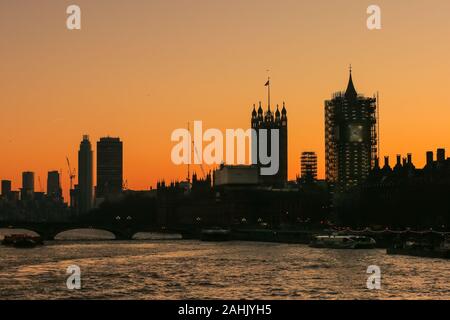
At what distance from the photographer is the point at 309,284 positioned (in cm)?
5584

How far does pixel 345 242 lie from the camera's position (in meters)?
118

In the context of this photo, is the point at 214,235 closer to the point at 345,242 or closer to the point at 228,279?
the point at 345,242

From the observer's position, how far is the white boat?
116 metres

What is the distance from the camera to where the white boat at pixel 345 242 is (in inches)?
4555

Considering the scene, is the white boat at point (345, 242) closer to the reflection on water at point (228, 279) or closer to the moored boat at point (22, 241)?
the reflection on water at point (228, 279)

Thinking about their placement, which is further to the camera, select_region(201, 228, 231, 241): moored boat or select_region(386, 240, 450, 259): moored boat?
select_region(201, 228, 231, 241): moored boat

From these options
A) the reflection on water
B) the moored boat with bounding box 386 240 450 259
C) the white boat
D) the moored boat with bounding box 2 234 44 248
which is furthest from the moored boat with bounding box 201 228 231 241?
the reflection on water

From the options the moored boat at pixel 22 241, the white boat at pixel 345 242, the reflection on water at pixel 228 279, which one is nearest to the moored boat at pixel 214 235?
the moored boat at pixel 22 241

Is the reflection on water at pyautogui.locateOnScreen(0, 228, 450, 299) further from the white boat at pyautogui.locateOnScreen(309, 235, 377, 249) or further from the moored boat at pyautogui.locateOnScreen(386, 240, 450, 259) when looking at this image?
the white boat at pyautogui.locateOnScreen(309, 235, 377, 249)

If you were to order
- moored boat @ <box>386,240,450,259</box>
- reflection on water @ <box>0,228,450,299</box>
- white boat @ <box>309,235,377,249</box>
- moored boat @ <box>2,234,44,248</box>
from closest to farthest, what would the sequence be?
reflection on water @ <box>0,228,450,299</box> < moored boat @ <box>386,240,450,259</box> < white boat @ <box>309,235,377,249</box> < moored boat @ <box>2,234,44,248</box>

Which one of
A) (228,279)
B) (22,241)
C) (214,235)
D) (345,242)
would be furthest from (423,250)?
(214,235)

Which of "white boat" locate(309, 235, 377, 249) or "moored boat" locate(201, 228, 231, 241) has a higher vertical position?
"white boat" locate(309, 235, 377, 249)

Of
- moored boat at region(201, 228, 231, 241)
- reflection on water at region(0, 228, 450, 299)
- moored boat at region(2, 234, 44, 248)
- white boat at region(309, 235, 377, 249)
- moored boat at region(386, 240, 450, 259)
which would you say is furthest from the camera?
moored boat at region(201, 228, 231, 241)
